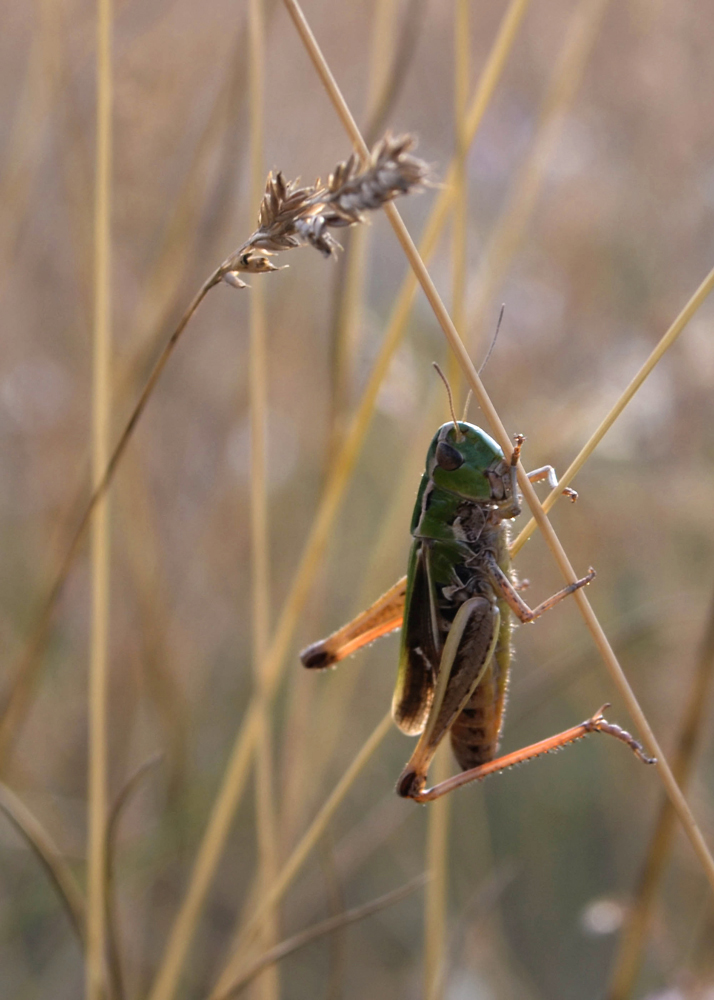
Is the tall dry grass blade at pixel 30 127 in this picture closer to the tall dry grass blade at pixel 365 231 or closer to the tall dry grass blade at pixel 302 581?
the tall dry grass blade at pixel 365 231

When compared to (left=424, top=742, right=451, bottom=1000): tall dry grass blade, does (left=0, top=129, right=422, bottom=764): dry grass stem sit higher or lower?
higher

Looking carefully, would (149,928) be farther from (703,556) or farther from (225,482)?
(703,556)

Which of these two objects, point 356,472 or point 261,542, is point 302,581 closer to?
point 261,542

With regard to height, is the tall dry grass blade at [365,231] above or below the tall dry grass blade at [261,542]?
above

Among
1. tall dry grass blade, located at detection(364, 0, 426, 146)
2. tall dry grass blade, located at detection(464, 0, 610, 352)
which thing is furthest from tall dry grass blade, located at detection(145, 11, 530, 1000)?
tall dry grass blade, located at detection(464, 0, 610, 352)

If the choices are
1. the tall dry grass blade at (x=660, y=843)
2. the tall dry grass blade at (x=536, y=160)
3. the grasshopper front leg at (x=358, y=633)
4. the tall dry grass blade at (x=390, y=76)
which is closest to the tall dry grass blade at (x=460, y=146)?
the tall dry grass blade at (x=390, y=76)

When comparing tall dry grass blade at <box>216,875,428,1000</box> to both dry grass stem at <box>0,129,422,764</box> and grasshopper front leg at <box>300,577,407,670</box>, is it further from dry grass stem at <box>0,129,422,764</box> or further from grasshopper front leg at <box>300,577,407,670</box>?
dry grass stem at <box>0,129,422,764</box>

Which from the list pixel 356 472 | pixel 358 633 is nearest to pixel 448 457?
pixel 358 633
